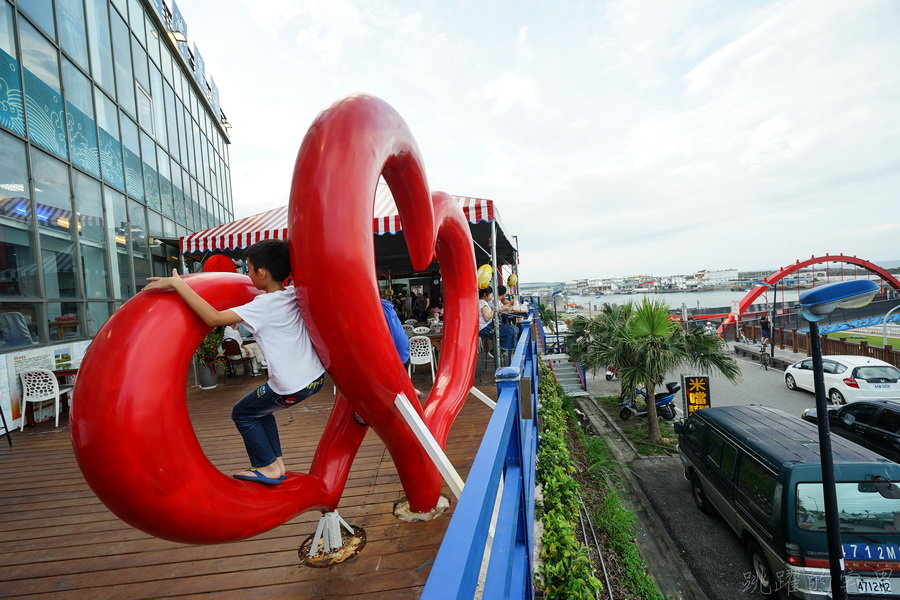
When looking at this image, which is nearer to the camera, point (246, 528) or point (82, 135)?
point (246, 528)

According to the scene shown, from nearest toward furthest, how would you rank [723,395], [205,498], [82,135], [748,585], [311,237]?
[205,498] → [311,237] → [748,585] → [82,135] → [723,395]

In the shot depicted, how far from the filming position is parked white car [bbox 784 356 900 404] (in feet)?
32.3

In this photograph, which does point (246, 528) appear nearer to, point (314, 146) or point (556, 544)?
point (314, 146)

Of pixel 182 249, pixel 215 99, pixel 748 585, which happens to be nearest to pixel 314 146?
pixel 748 585

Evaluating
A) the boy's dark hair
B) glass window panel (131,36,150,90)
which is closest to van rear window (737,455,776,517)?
the boy's dark hair

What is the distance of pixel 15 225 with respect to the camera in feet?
19.7

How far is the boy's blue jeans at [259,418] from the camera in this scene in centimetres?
193

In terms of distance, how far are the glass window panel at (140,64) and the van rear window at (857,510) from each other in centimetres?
1443

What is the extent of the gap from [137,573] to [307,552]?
1.02 metres

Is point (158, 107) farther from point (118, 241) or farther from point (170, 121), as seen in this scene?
point (118, 241)

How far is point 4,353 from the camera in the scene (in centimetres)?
562

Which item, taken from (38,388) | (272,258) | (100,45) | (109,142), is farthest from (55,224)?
(272,258)

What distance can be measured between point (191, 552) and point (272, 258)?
7.52 ft

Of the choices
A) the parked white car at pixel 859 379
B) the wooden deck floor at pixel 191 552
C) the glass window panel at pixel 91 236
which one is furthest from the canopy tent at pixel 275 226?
the parked white car at pixel 859 379
